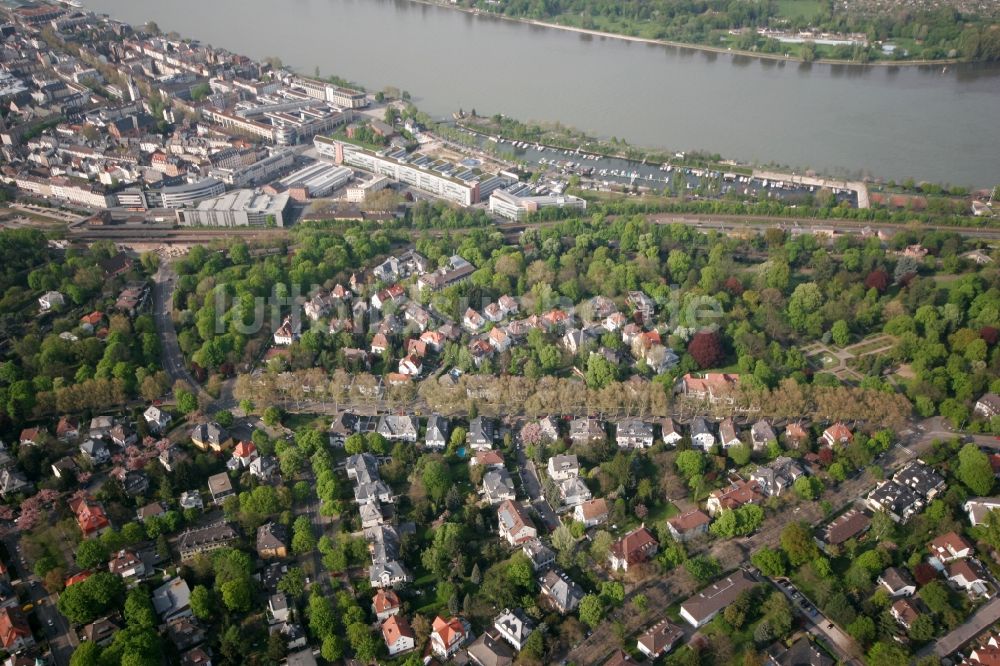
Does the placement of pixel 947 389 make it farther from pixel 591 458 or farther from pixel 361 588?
pixel 361 588

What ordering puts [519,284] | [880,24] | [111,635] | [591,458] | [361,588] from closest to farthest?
[111,635] → [361,588] → [591,458] → [519,284] → [880,24]

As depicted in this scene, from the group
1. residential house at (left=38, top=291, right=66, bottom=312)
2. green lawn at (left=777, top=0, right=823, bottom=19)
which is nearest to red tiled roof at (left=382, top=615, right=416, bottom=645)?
residential house at (left=38, top=291, right=66, bottom=312)

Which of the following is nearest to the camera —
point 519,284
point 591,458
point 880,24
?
point 591,458

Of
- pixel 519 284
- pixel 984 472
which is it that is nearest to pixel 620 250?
pixel 519 284

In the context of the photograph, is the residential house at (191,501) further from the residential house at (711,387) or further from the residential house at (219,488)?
the residential house at (711,387)

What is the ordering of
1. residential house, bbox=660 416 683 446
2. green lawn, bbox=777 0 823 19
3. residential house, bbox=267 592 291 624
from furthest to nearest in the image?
green lawn, bbox=777 0 823 19
residential house, bbox=660 416 683 446
residential house, bbox=267 592 291 624

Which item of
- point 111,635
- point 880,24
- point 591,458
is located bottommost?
point 111,635

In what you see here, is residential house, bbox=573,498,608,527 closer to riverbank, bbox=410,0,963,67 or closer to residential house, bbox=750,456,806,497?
residential house, bbox=750,456,806,497
